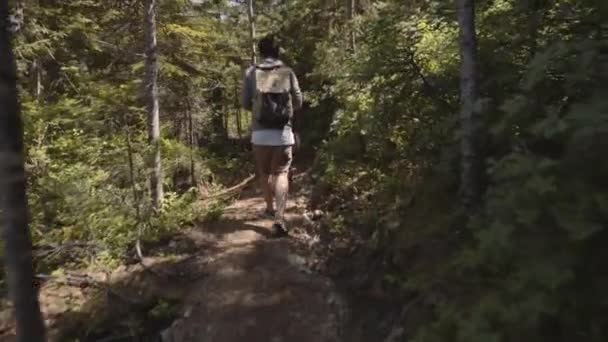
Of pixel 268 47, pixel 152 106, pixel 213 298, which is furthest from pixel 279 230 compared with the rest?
pixel 152 106

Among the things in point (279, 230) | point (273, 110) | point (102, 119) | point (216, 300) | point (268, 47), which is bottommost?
point (216, 300)

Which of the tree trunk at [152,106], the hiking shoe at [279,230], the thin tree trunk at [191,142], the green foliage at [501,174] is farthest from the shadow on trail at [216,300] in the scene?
the thin tree trunk at [191,142]

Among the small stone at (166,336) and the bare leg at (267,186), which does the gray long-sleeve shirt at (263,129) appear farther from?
the small stone at (166,336)

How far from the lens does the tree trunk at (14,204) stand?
2965 mm

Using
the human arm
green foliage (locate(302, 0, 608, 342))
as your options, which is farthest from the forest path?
the human arm

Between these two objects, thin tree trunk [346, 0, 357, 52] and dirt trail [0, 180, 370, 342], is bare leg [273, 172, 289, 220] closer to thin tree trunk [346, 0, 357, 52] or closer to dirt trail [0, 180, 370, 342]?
dirt trail [0, 180, 370, 342]

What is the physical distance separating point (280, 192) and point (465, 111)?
10.8ft

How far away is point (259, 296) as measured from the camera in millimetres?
5648

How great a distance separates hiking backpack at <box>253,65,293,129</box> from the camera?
6.84 m

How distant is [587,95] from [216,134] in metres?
17.2

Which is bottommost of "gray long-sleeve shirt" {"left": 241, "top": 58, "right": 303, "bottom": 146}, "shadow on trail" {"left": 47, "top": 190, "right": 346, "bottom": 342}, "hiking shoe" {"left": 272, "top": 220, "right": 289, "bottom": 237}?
"shadow on trail" {"left": 47, "top": 190, "right": 346, "bottom": 342}

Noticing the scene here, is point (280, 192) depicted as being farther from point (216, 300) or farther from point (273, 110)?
point (216, 300)

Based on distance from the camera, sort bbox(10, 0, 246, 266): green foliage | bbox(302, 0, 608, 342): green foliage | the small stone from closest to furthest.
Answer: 1. bbox(302, 0, 608, 342): green foliage
2. the small stone
3. bbox(10, 0, 246, 266): green foliage

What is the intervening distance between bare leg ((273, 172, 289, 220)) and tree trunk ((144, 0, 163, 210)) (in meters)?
2.87
